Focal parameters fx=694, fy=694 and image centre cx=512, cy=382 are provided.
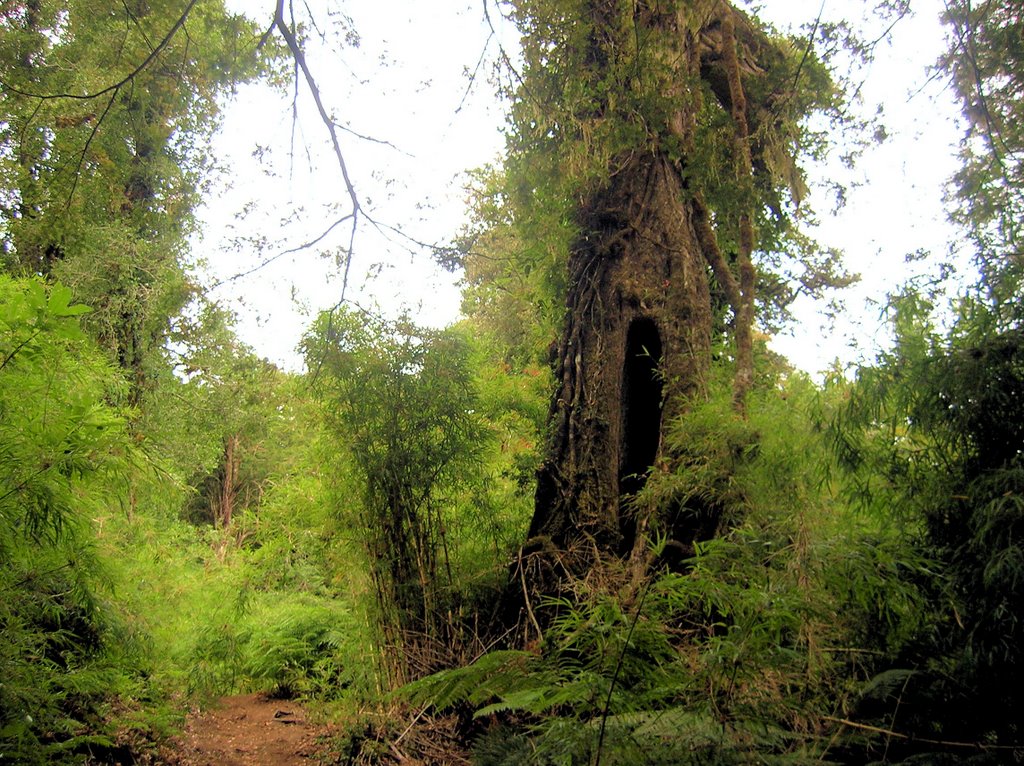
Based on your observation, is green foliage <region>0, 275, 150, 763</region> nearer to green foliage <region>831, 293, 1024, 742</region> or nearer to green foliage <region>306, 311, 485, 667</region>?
green foliage <region>306, 311, 485, 667</region>

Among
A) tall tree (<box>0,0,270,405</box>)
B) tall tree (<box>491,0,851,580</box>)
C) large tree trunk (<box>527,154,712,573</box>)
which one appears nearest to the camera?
tall tree (<box>0,0,270,405</box>)

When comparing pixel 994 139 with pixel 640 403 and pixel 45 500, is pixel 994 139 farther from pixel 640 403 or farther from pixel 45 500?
Result: pixel 45 500

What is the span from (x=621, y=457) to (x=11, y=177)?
13.1 ft

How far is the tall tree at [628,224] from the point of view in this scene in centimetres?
383

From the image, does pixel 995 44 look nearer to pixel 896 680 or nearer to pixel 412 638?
pixel 896 680

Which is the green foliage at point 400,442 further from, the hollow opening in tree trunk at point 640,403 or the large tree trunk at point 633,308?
the hollow opening in tree trunk at point 640,403

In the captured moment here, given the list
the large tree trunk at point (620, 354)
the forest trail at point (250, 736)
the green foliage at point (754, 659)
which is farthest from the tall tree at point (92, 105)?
the forest trail at point (250, 736)

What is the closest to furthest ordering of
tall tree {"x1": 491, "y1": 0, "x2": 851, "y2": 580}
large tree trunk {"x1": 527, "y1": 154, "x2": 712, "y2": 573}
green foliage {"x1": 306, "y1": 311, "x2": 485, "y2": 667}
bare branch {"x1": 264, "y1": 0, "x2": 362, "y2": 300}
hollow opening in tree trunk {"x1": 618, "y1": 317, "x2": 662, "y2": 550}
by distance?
bare branch {"x1": 264, "y1": 0, "x2": 362, "y2": 300}
tall tree {"x1": 491, "y1": 0, "x2": 851, "y2": 580}
large tree trunk {"x1": 527, "y1": 154, "x2": 712, "y2": 573}
green foliage {"x1": 306, "y1": 311, "x2": 485, "y2": 667}
hollow opening in tree trunk {"x1": 618, "y1": 317, "x2": 662, "y2": 550}

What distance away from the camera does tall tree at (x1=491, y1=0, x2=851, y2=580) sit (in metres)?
3.83

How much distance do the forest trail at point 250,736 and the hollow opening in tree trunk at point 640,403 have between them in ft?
9.33

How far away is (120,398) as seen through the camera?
620 centimetres

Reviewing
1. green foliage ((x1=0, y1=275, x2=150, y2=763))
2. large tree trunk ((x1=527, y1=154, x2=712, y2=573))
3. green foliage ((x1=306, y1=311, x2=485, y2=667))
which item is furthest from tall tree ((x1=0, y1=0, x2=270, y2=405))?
large tree trunk ((x1=527, y1=154, x2=712, y2=573))

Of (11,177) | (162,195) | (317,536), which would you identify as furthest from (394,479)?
(162,195)

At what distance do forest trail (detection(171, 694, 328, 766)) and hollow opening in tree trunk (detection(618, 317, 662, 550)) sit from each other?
284cm
